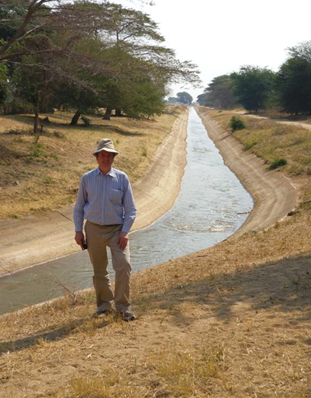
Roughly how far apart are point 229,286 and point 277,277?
745 millimetres

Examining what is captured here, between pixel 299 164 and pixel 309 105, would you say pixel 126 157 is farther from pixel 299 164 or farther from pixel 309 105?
pixel 309 105

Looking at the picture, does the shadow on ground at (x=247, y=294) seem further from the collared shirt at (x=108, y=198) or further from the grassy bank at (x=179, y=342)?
the collared shirt at (x=108, y=198)

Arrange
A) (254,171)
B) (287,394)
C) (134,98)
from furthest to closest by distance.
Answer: (134,98), (254,171), (287,394)

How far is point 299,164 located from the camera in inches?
985

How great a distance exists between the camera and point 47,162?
791 inches

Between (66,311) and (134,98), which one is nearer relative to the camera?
(66,311)

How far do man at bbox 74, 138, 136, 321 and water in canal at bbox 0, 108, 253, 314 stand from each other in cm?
245

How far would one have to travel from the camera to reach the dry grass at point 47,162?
52.3 feet

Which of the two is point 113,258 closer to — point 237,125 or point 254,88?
point 237,125

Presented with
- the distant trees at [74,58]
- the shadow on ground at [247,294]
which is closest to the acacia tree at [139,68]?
the distant trees at [74,58]

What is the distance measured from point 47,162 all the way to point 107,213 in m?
14.9

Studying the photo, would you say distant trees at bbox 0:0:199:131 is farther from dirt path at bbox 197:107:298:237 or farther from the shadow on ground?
the shadow on ground

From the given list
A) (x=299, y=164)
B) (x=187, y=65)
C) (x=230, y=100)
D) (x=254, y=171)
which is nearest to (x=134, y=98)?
(x=187, y=65)

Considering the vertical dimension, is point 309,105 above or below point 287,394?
above
